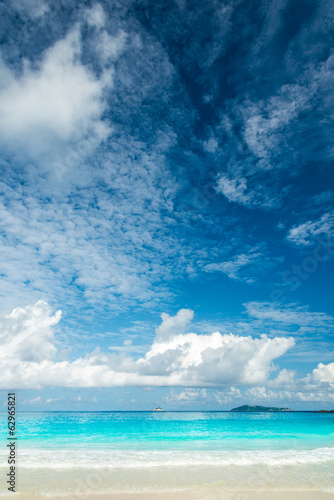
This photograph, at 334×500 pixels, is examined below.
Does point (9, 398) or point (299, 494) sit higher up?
point (9, 398)

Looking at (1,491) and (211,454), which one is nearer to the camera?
(1,491)

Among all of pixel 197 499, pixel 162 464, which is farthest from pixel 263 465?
pixel 197 499

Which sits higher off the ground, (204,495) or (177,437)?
(204,495)

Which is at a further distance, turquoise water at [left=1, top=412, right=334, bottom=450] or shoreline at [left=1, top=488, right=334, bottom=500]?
turquoise water at [left=1, top=412, right=334, bottom=450]

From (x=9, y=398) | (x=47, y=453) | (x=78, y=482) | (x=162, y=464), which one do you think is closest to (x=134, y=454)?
(x=162, y=464)

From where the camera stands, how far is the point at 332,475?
49.3ft

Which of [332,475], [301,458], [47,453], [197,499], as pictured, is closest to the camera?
[197,499]

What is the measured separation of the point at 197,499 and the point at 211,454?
11.2 metres

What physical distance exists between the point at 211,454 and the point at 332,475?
28.3 feet

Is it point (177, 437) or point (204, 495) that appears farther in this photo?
point (177, 437)

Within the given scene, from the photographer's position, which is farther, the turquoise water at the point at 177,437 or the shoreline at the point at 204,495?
the turquoise water at the point at 177,437

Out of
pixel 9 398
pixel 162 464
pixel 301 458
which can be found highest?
pixel 9 398

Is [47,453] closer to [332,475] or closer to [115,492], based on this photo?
[115,492]

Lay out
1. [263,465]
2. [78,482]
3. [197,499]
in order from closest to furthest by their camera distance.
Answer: [197,499]
[78,482]
[263,465]
